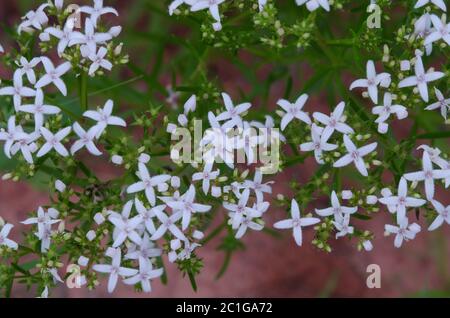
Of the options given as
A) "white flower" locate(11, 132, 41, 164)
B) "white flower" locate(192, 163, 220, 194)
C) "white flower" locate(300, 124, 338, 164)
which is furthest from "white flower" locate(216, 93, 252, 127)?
"white flower" locate(11, 132, 41, 164)

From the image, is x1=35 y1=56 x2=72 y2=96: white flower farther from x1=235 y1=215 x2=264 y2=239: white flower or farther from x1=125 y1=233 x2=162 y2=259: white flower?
x1=235 y1=215 x2=264 y2=239: white flower

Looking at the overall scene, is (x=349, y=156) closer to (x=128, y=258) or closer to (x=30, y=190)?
(x=128, y=258)

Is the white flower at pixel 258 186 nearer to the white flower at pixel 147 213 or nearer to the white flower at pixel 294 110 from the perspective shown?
the white flower at pixel 294 110

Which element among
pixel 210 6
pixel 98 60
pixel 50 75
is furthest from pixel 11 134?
pixel 210 6

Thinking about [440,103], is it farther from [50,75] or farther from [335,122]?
[50,75]

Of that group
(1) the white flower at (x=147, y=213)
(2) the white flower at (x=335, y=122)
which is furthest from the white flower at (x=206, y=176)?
(2) the white flower at (x=335, y=122)

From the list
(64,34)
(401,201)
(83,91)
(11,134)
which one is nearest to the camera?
(401,201)
